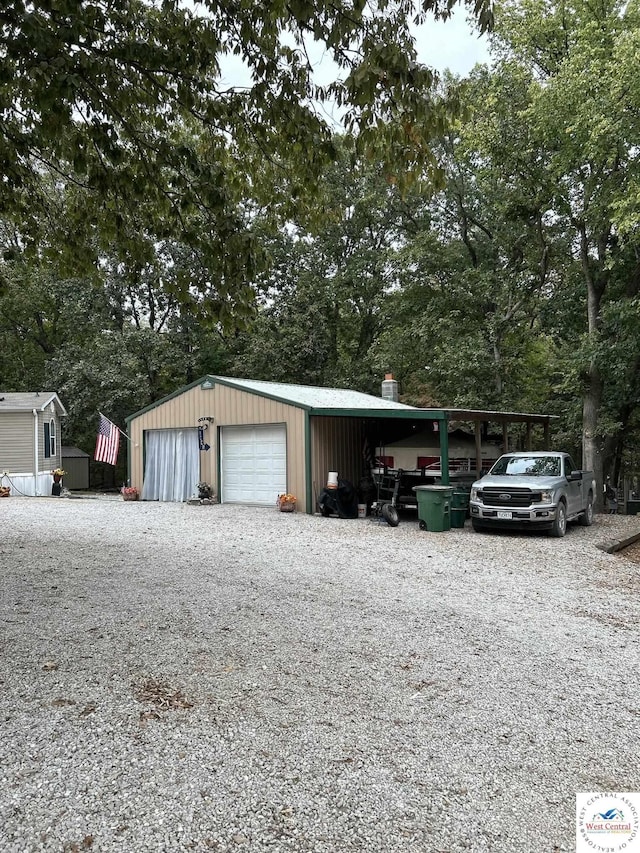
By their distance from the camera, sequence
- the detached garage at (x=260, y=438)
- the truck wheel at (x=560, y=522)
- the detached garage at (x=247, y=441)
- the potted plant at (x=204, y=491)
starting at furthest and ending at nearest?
the potted plant at (x=204, y=491)
the detached garage at (x=247, y=441)
the detached garage at (x=260, y=438)
the truck wheel at (x=560, y=522)

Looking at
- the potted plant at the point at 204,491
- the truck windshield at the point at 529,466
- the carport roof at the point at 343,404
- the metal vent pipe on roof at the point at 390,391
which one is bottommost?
the potted plant at the point at 204,491

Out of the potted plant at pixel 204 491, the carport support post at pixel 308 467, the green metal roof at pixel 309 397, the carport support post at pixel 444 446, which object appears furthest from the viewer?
the potted plant at pixel 204 491

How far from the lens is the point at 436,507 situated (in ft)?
39.7

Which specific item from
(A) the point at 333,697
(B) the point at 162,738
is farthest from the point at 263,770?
(A) the point at 333,697

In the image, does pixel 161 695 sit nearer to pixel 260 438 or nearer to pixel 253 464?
pixel 260 438

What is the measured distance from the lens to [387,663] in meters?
4.46

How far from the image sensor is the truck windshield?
12.3m

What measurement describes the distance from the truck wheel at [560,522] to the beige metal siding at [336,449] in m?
5.56

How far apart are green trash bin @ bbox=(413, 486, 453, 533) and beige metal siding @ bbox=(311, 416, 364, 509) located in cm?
342

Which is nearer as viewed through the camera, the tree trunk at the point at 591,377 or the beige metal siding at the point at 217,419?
the beige metal siding at the point at 217,419

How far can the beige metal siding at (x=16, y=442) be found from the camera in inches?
888

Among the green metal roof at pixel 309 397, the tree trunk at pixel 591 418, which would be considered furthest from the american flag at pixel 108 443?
the tree trunk at pixel 591 418

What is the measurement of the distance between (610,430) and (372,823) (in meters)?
17.7

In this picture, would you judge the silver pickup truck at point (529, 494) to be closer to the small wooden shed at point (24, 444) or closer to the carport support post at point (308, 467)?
the carport support post at point (308, 467)
